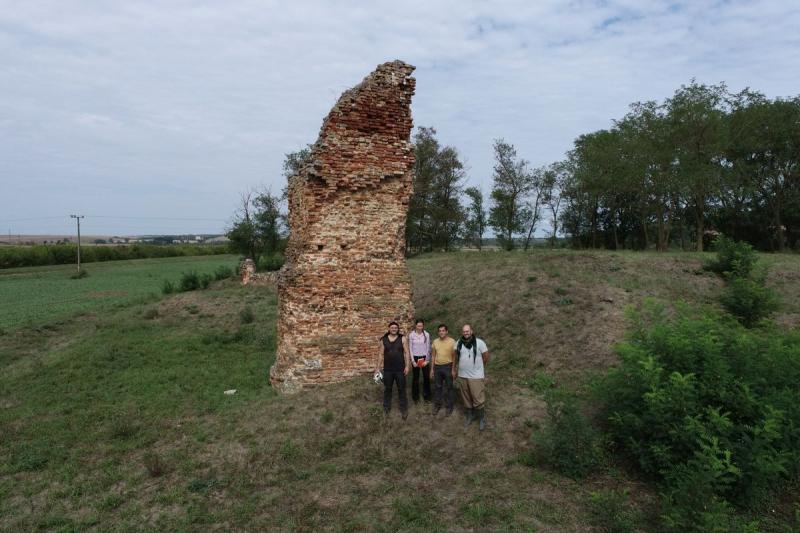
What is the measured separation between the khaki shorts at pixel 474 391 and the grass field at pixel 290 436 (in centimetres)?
44

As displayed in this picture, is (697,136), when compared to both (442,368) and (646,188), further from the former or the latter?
(442,368)

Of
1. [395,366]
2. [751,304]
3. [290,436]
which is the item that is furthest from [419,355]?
[751,304]

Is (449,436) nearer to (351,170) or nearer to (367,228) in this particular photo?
(367,228)

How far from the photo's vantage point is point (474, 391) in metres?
8.11

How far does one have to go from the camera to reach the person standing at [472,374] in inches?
319

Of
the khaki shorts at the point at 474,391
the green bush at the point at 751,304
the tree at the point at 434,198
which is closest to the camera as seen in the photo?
the khaki shorts at the point at 474,391

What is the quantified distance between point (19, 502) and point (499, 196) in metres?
34.6

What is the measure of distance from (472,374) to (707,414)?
3419mm

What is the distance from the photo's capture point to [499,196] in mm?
37219

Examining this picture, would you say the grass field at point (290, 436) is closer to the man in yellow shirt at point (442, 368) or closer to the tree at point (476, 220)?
the man in yellow shirt at point (442, 368)

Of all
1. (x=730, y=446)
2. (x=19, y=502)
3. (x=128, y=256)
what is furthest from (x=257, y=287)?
(x=128, y=256)

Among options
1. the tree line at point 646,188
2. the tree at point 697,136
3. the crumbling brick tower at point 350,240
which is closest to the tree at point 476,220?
the tree line at point 646,188

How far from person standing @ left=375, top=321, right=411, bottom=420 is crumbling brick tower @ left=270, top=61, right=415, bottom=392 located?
1415mm

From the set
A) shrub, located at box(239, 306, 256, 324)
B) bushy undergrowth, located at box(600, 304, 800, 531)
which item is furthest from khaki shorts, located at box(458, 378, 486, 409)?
shrub, located at box(239, 306, 256, 324)
